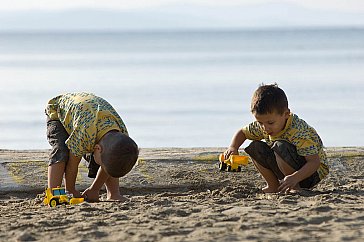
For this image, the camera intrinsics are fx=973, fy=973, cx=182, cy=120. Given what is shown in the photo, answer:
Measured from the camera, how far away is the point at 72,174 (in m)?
6.54

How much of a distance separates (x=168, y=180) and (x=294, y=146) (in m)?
1.30

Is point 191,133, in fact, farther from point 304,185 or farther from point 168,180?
point 304,185

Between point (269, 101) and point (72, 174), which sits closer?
point (269, 101)

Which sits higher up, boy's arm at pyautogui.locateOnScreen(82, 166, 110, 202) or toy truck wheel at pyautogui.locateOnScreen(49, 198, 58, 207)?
boy's arm at pyautogui.locateOnScreen(82, 166, 110, 202)

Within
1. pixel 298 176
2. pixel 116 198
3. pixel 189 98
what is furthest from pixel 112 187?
pixel 189 98

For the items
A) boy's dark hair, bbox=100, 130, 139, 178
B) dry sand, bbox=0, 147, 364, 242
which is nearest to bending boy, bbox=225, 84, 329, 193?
dry sand, bbox=0, 147, 364, 242

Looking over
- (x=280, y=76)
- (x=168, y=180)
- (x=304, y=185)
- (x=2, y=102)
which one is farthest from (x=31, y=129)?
(x=280, y=76)

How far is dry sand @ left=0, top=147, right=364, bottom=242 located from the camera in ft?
16.0

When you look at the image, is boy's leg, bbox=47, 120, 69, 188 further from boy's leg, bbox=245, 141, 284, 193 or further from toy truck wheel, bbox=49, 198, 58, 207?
boy's leg, bbox=245, 141, 284, 193

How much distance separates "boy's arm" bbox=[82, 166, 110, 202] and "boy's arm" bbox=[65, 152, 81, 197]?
0.08m

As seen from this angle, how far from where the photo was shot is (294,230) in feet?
16.0

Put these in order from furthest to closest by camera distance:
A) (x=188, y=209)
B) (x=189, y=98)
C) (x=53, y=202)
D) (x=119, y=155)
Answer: (x=189, y=98), (x=53, y=202), (x=119, y=155), (x=188, y=209)

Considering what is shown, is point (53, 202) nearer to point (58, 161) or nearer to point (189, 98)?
point (58, 161)

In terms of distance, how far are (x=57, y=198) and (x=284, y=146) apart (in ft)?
4.92
